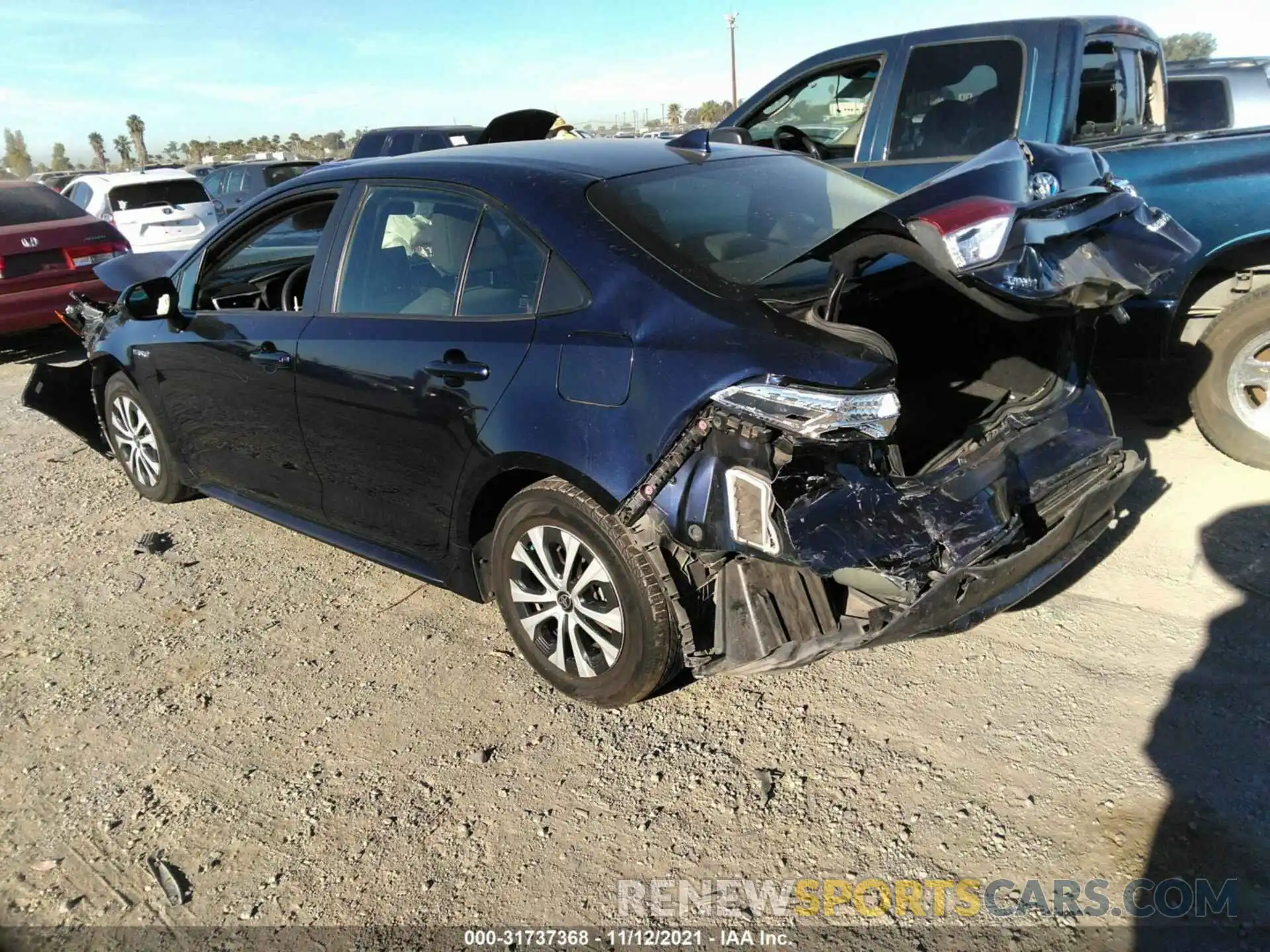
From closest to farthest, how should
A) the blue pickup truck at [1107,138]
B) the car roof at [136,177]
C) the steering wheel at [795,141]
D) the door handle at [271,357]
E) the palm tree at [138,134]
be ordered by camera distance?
1. the door handle at [271,357]
2. the blue pickup truck at [1107,138]
3. the steering wheel at [795,141]
4. the car roof at [136,177]
5. the palm tree at [138,134]

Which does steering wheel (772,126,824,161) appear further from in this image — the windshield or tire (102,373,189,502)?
tire (102,373,189,502)

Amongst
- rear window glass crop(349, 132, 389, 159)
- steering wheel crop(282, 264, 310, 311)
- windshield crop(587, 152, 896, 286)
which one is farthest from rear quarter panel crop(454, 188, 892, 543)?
rear window glass crop(349, 132, 389, 159)

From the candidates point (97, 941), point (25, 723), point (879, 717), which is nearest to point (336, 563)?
point (25, 723)

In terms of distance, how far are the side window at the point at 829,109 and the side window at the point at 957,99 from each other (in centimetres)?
25

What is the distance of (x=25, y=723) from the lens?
329cm

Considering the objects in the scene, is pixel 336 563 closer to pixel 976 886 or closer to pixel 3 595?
pixel 3 595

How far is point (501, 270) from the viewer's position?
10.1 ft

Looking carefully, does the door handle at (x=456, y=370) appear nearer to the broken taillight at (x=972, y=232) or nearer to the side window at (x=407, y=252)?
the side window at (x=407, y=252)

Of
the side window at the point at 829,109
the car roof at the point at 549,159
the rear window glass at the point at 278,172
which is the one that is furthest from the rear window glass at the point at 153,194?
the car roof at the point at 549,159

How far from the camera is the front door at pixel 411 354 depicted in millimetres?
3037

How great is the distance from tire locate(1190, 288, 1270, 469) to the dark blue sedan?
5.18 feet

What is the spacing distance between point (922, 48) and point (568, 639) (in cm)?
404

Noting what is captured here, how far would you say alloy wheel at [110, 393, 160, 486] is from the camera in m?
4.95

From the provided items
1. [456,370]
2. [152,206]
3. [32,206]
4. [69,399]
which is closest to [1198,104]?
[456,370]
